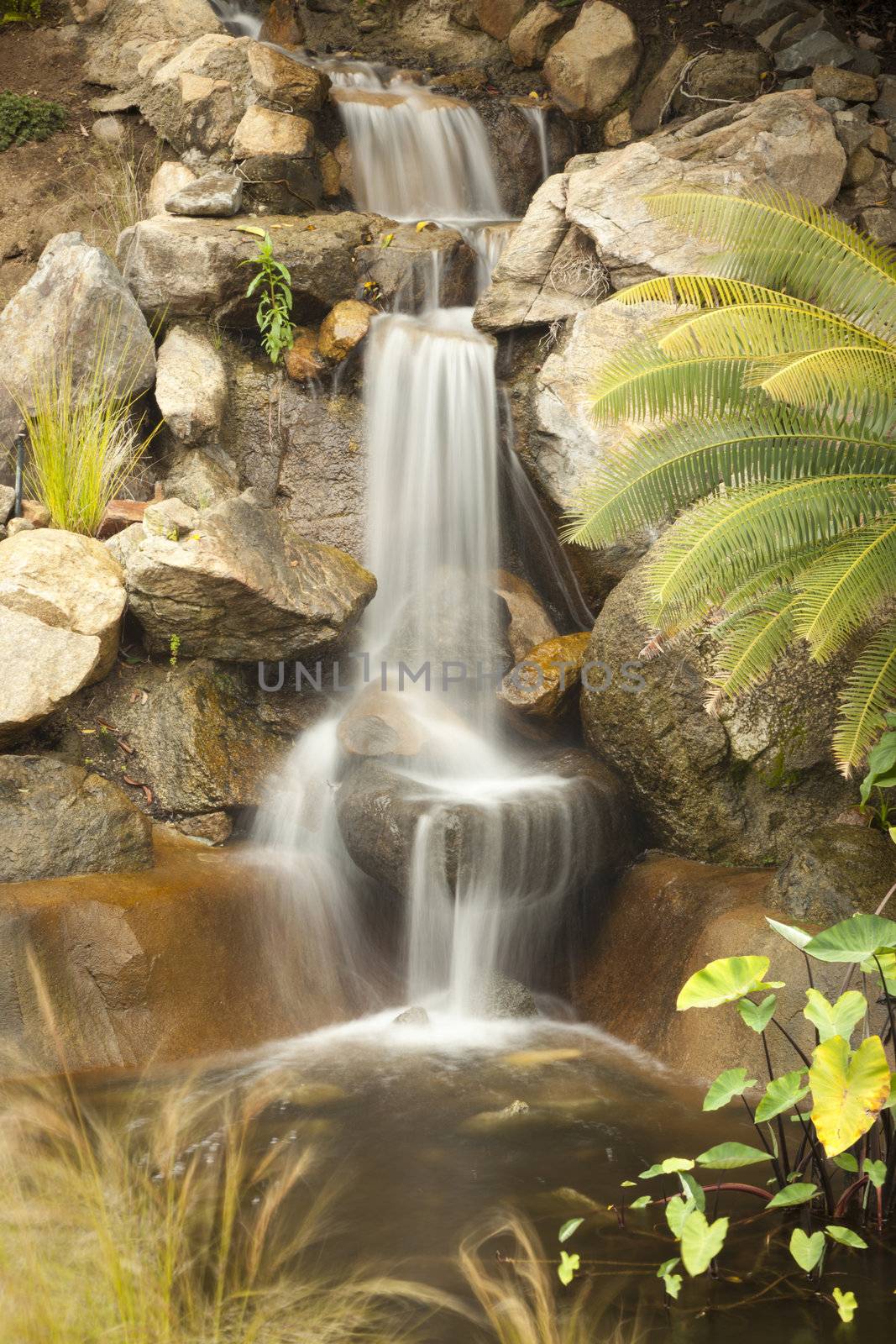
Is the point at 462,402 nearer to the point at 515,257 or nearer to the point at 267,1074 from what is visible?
the point at 515,257

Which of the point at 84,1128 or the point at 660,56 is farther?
the point at 660,56

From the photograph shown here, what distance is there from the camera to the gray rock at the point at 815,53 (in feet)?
31.6

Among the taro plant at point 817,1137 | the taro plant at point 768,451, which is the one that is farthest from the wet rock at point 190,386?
the taro plant at point 817,1137

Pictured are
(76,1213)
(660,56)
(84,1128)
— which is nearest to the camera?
(76,1213)

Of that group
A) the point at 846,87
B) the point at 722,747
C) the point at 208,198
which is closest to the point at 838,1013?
the point at 722,747

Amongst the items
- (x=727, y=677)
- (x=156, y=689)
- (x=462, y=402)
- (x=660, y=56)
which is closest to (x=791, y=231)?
(x=727, y=677)

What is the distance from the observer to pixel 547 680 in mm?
7035

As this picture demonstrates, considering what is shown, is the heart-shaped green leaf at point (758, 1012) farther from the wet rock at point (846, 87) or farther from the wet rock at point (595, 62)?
the wet rock at point (595, 62)

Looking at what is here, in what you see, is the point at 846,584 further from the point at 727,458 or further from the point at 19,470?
the point at 19,470

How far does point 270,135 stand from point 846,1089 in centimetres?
901

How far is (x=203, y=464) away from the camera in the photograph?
7941 millimetres

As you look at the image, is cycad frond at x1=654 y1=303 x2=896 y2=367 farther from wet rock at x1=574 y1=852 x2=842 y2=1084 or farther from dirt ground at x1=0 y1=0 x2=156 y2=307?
dirt ground at x1=0 y1=0 x2=156 y2=307

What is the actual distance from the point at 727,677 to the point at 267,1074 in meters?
2.68

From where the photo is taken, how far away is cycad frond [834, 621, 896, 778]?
4.80m
